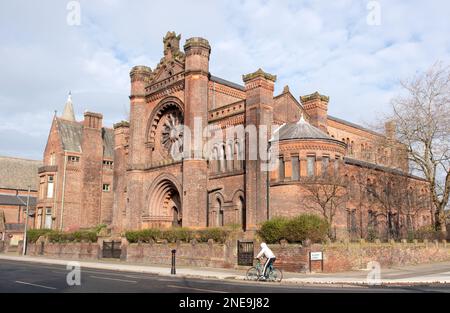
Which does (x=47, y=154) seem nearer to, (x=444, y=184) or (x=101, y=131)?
(x=101, y=131)

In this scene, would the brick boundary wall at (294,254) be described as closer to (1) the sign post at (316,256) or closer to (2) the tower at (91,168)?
(1) the sign post at (316,256)

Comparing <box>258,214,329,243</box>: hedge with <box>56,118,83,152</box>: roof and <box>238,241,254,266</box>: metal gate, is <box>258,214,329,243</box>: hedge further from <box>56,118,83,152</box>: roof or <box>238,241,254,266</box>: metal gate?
<box>56,118,83,152</box>: roof

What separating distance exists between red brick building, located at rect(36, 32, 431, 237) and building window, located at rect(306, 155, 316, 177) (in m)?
0.08

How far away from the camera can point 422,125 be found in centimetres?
3591

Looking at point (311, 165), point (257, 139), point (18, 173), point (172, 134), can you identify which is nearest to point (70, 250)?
point (172, 134)

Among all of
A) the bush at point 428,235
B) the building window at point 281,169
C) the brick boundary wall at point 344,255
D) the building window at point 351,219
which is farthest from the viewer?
the building window at point 351,219

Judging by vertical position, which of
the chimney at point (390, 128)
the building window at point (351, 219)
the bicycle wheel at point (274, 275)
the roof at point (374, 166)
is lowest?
the bicycle wheel at point (274, 275)

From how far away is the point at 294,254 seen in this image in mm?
22734

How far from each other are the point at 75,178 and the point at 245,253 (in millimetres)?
34143

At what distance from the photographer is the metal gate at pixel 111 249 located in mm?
34250

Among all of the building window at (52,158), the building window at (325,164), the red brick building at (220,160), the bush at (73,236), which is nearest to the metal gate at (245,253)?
the red brick building at (220,160)

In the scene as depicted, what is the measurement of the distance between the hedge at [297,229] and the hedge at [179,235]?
383cm

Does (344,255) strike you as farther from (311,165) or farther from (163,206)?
(163,206)
